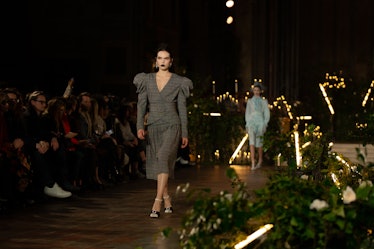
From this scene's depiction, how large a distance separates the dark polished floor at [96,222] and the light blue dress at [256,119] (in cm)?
551

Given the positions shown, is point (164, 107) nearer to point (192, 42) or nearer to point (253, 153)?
point (253, 153)

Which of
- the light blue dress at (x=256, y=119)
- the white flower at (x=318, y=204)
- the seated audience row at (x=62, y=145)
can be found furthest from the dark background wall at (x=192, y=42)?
the white flower at (x=318, y=204)

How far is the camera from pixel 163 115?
41.2 feet

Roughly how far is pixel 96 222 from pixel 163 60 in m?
1.93

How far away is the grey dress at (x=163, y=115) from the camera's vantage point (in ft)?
41.2

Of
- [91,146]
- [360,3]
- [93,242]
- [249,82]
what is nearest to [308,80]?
[249,82]

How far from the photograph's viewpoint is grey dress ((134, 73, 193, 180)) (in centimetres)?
1255

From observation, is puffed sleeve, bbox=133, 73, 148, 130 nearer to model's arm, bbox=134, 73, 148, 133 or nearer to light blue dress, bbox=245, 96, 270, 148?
model's arm, bbox=134, 73, 148, 133

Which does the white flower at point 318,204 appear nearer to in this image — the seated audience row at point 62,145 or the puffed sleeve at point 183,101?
the puffed sleeve at point 183,101

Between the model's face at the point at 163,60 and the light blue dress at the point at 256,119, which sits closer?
the model's face at the point at 163,60

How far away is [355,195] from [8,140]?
807cm

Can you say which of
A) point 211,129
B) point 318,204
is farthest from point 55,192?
point 211,129

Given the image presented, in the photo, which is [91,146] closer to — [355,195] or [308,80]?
[355,195]

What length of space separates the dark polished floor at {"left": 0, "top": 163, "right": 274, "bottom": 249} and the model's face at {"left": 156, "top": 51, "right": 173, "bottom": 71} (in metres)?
1.64
